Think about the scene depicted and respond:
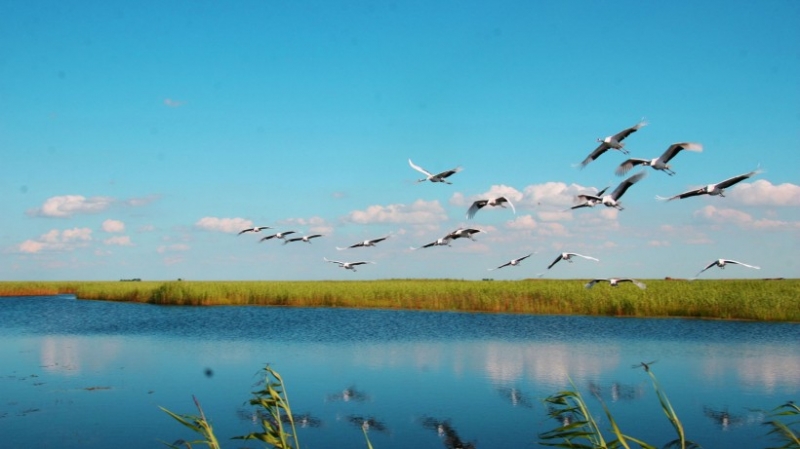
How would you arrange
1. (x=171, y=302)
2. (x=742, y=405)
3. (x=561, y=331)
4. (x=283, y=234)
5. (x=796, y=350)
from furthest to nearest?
1. (x=171, y=302)
2. (x=561, y=331)
3. (x=796, y=350)
4. (x=283, y=234)
5. (x=742, y=405)

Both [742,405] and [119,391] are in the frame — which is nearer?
[742,405]

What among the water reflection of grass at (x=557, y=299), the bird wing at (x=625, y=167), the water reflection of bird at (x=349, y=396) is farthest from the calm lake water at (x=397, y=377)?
the bird wing at (x=625, y=167)

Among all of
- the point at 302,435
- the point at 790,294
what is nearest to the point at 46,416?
the point at 302,435

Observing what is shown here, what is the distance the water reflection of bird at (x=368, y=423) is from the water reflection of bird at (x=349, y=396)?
1656 millimetres

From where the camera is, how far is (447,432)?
12.7 meters

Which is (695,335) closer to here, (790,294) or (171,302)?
(790,294)

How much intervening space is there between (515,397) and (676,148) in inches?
283

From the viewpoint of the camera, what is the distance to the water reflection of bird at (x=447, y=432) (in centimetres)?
1175

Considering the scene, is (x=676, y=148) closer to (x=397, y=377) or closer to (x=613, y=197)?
(x=613, y=197)

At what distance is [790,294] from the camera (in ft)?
110

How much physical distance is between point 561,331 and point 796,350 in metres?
8.55

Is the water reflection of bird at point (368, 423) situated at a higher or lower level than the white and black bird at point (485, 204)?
lower

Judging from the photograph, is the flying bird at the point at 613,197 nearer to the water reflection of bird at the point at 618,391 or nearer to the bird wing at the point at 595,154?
the bird wing at the point at 595,154

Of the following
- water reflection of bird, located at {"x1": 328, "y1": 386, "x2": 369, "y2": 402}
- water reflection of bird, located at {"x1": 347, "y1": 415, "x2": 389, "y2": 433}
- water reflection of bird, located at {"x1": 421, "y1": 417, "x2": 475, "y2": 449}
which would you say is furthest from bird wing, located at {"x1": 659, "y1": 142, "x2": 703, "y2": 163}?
water reflection of bird, located at {"x1": 328, "y1": 386, "x2": 369, "y2": 402}
